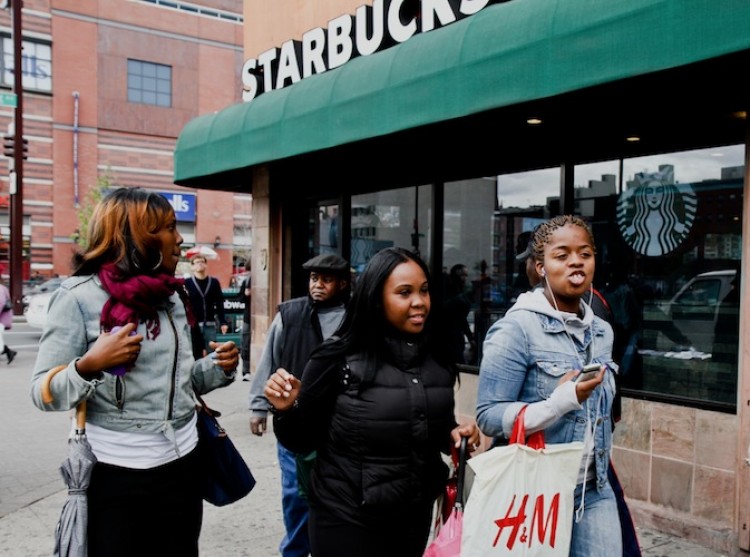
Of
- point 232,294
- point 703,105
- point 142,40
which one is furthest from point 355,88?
point 142,40

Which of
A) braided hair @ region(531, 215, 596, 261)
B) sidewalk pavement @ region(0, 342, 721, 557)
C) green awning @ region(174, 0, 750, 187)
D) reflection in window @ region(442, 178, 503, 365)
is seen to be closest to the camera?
braided hair @ region(531, 215, 596, 261)

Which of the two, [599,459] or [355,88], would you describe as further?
[355,88]

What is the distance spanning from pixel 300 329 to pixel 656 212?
308cm

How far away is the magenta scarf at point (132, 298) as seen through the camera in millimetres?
2414

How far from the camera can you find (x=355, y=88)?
611cm

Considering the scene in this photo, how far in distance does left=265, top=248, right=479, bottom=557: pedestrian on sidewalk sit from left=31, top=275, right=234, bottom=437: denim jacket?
369 mm

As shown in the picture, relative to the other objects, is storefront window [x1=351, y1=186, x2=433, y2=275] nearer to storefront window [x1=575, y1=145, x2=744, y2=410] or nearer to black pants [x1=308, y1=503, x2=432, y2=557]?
storefront window [x1=575, y1=145, x2=744, y2=410]

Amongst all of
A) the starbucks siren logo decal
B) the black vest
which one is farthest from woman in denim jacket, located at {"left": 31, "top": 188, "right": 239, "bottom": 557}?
the starbucks siren logo decal

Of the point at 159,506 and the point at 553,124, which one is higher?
the point at 553,124

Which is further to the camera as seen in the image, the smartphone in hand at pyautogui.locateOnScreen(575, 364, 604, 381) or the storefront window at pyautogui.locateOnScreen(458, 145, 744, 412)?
the storefront window at pyautogui.locateOnScreen(458, 145, 744, 412)

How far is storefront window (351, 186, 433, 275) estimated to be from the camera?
761 cm

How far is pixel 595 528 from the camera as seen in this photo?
8.43ft

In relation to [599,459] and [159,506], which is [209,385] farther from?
[599,459]

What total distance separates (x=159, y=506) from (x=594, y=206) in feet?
15.0
